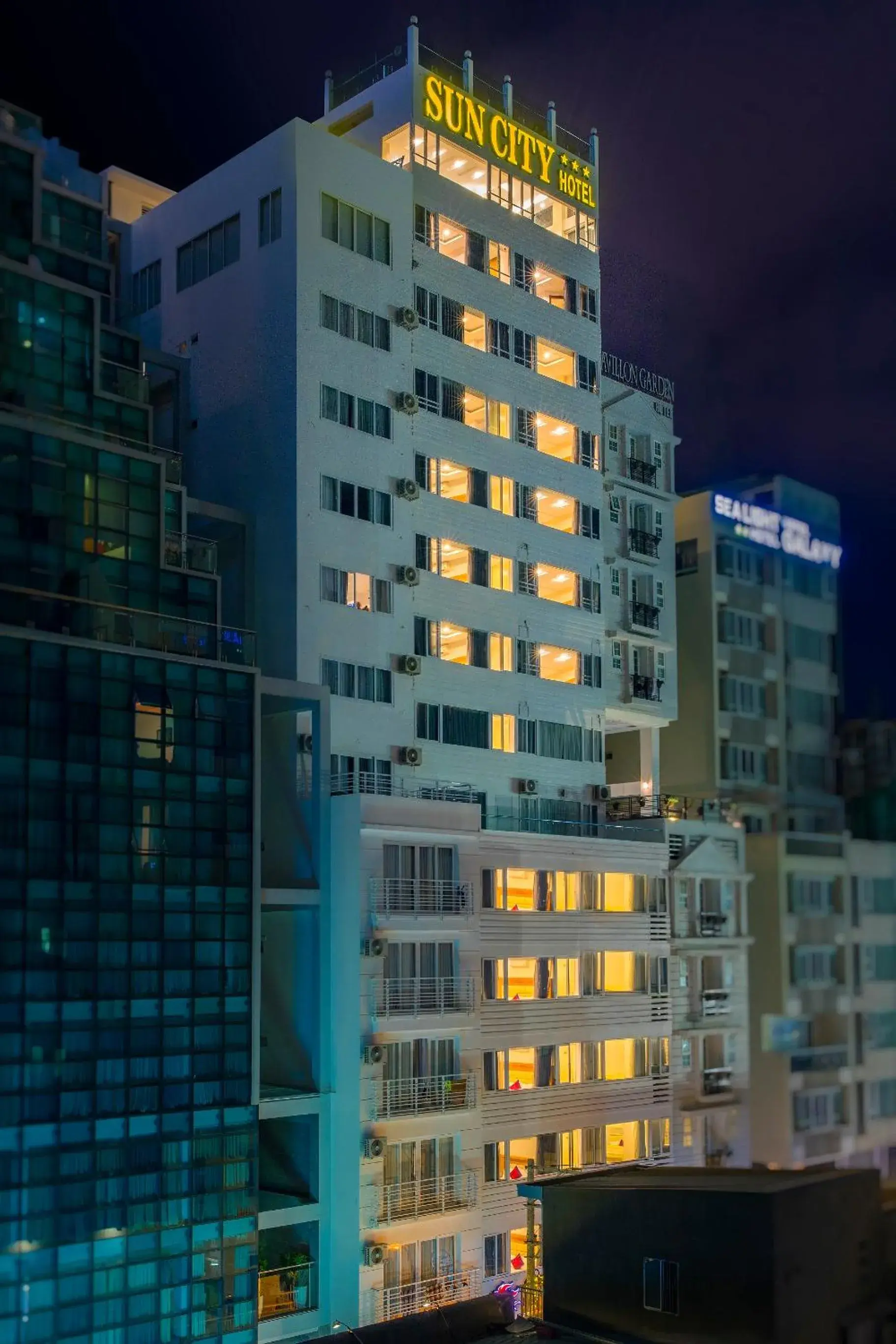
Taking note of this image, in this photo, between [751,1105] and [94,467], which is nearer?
[94,467]

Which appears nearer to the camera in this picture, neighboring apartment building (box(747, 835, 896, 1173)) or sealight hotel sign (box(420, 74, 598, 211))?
sealight hotel sign (box(420, 74, 598, 211))

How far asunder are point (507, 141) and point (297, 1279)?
38.8m

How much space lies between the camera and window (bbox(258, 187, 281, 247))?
4934 cm

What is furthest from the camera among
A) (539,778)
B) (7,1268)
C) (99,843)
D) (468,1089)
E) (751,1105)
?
(751,1105)

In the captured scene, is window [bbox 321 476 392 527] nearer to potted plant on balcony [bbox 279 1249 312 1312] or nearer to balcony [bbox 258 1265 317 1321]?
potted plant on balcony [bbox 279 1249 312 1312]

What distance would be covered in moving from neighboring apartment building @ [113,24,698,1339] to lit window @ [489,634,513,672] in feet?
0.26

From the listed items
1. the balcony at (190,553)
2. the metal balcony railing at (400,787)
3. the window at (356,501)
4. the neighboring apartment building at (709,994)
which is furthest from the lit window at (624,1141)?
the balcony at (190,553)

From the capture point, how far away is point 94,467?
40.0 m

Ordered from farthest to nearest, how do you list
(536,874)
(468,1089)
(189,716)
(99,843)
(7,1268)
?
1. (536,874)
2. (468,1089)
3. (189,716)
4. (99,843)
5. (7,1268)

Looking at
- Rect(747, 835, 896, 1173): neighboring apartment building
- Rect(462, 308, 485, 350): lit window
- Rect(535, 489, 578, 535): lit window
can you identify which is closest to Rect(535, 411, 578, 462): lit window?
Rect(535, 489, 578, 535): lit window

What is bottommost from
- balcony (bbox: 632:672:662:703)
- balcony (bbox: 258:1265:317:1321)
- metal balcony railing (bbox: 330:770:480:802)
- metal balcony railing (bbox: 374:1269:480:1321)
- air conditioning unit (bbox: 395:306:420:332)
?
metal balcony railing (bbox: 374:1269:480:1321)

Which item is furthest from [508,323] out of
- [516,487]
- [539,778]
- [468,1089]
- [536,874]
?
[468,1089]

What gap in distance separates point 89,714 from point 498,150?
29.3 m

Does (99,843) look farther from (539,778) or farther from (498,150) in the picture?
(498,150)
